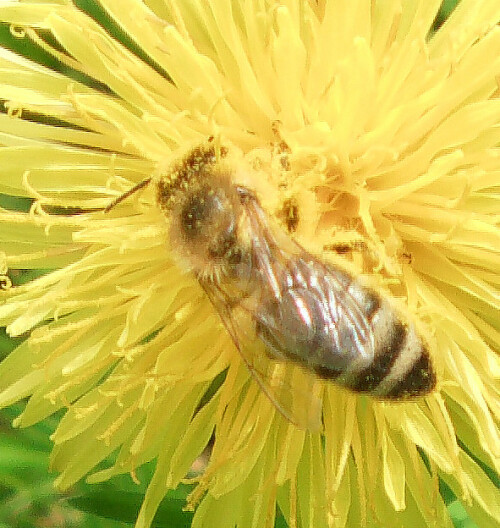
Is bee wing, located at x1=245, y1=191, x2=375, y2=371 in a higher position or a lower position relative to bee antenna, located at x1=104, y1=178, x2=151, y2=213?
higher

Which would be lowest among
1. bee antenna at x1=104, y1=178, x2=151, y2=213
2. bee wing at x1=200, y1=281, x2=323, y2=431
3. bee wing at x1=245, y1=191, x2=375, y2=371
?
bee wing at x1=200, y1=281, x2=323, y2=431

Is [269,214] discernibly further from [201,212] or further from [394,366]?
[394,366]

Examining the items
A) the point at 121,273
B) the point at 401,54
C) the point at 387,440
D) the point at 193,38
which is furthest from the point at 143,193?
the point at 387,440

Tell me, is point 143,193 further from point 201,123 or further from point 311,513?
point 311,513

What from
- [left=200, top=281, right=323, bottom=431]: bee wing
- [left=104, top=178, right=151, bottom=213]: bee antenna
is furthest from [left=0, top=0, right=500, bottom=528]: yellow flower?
[left=200, top=281, right=323, bottom=431]: bee wing

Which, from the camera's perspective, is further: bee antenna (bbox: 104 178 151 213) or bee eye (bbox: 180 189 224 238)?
bee antenna (bbox: 104 178 151 213)

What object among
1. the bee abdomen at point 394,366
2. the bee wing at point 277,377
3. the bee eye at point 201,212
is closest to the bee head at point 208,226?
the bee eye at point 201,212

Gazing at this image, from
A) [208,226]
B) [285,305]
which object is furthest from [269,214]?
[285,305]

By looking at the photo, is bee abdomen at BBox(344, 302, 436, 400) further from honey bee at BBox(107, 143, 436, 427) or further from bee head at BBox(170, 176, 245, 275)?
bee head at BBox(170, 176, 245, 275)
